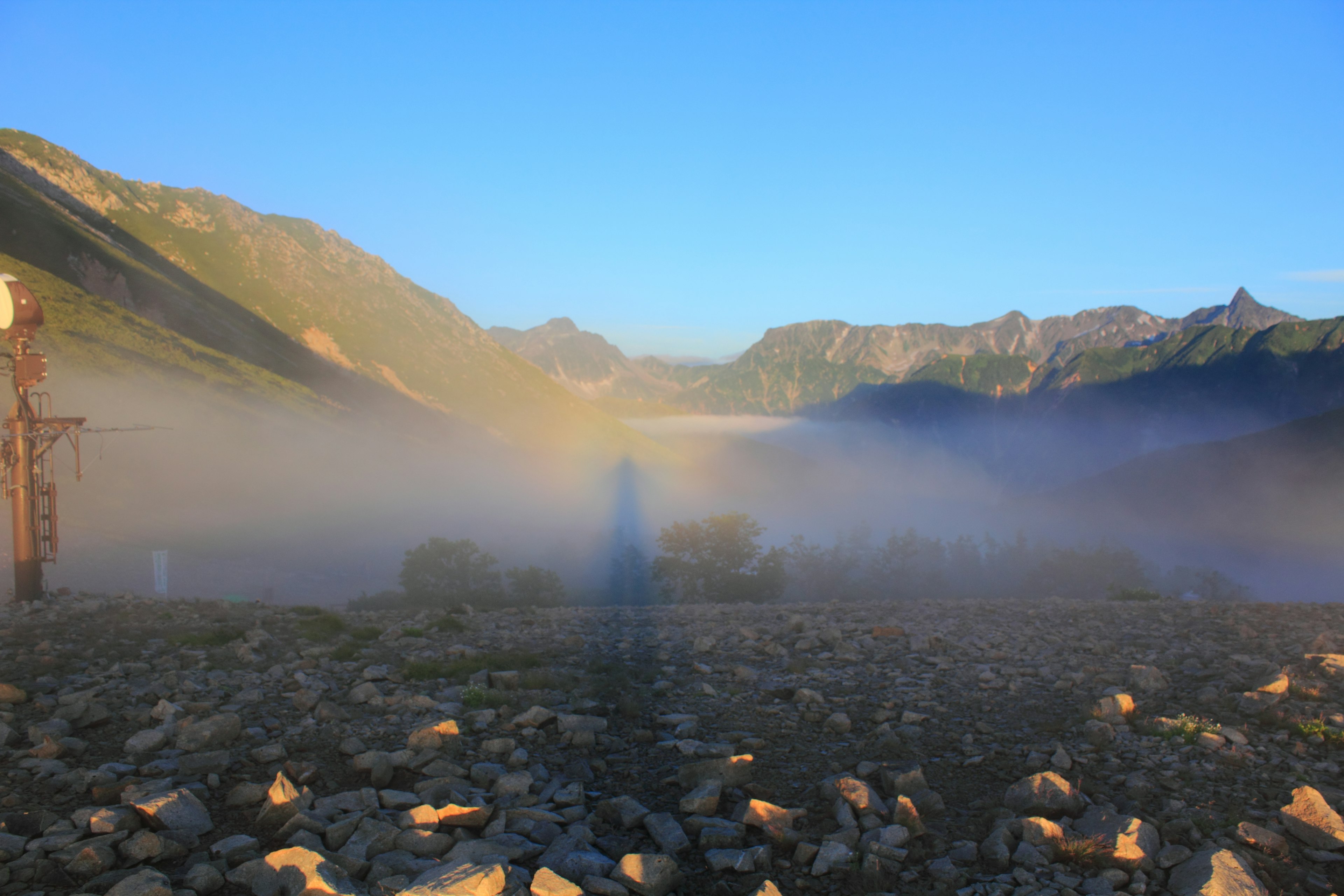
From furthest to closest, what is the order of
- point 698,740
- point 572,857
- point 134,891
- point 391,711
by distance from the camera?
point 391,711 < point 698,740 < point 572,857 < point 134,891

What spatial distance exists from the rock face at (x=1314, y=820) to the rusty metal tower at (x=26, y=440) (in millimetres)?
30462

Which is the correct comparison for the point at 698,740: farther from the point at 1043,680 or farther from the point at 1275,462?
the point at 1275,462

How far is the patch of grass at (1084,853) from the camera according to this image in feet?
22.7

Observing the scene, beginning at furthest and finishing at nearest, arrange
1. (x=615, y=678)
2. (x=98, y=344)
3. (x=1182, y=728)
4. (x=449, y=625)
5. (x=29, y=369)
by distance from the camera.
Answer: (x=98, y=344), (x=29, y=369), (x=449, y=625), (x=615, y=678), (x=1182, y=728)

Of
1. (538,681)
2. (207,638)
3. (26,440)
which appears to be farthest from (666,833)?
(26,440)

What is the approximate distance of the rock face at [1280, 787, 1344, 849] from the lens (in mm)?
7027

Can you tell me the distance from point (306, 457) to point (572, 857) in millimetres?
194804

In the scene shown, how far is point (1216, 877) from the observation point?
6.38m

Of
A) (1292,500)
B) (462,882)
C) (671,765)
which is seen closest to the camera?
(462,882)

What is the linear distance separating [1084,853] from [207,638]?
17620 mm

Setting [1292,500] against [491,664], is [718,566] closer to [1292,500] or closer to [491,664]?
[491,664]

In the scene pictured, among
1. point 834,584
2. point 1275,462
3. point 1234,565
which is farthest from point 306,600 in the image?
point 1275,462

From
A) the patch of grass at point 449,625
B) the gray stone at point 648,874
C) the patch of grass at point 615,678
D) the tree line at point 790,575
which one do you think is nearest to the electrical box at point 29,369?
the patch of grass at point 449,625

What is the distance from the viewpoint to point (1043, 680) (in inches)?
519
